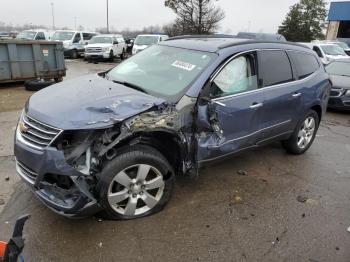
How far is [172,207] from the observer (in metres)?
3.56

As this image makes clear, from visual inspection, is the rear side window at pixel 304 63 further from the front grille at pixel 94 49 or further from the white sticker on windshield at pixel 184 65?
the front grille at pixel 94 49

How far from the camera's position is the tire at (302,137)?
5035 mm

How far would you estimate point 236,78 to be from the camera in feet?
12.6

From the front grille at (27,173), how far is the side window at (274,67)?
2.88 metres

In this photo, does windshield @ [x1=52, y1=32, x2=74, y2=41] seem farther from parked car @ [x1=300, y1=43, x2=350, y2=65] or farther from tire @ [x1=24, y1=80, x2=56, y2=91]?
parked car @ [x1=300, y1=43, x2=350, y2=65]

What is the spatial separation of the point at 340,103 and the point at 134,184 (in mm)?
7430

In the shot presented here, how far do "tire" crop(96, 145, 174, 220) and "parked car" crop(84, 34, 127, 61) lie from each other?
1846cm

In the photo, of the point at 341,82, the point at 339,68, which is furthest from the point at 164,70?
the point at 339,68

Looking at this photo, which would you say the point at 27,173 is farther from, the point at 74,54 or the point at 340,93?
the point at 74,54

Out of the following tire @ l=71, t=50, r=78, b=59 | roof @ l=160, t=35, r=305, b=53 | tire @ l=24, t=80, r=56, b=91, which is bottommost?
tire @ l=71, t=50, r=78, b=59

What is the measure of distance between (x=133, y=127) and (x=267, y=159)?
9.35ft

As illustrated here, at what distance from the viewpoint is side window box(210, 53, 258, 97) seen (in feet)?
11.9

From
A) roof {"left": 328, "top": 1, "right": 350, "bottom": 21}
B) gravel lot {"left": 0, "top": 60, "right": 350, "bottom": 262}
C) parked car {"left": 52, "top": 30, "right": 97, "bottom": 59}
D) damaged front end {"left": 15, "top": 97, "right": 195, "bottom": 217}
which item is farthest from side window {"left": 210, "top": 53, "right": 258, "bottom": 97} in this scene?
roof {"left": 328, "top": 1, "right": 350, "bottom": 21}

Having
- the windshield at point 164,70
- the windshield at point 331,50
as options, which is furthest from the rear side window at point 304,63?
the windshield at point 331,50
